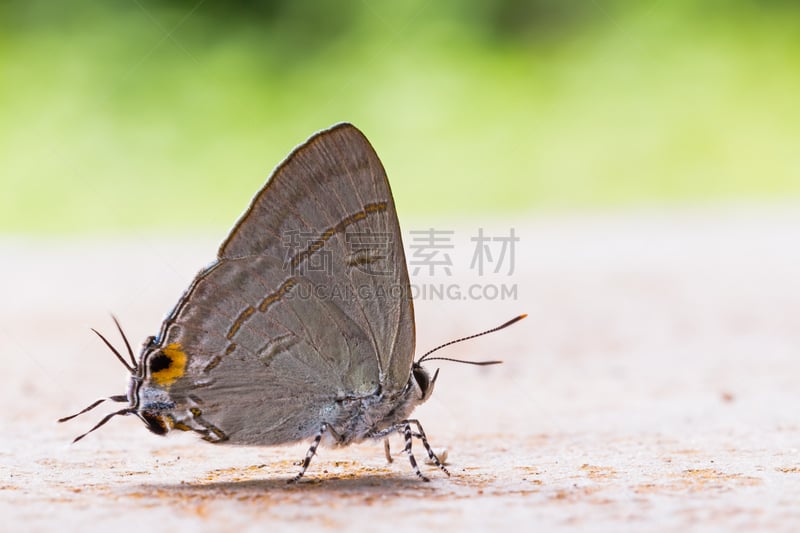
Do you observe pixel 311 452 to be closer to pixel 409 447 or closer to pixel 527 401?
pixel 409 447

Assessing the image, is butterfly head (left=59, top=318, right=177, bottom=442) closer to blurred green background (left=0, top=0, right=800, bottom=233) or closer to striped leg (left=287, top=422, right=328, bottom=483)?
striped leg (left=287, top=422, right=328, bottom=483)

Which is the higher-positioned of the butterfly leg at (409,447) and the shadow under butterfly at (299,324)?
the shadow under butterfly at (299,324)

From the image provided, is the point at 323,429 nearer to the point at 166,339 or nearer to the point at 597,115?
the point at 166,339

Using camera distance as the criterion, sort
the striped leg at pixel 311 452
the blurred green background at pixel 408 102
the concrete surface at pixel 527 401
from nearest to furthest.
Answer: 1. the concrete surface at pixel 527 401
2. the striped leg at pixel 311 452
3. the blurred green background at pixel 408 102

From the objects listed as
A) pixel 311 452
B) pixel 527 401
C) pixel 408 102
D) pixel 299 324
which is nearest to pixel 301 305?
pixel 299 324

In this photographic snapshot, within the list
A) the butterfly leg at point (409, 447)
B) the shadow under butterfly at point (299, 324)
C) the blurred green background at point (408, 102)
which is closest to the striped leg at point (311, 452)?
the shadow under butterfly at point (299, 324)

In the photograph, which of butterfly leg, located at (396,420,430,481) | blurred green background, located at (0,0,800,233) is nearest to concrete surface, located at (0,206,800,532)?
butterfly leg, located at (396,420,430,481)

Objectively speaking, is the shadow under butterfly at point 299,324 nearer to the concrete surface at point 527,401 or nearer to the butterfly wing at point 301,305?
the butterfly wing at point 301,305
